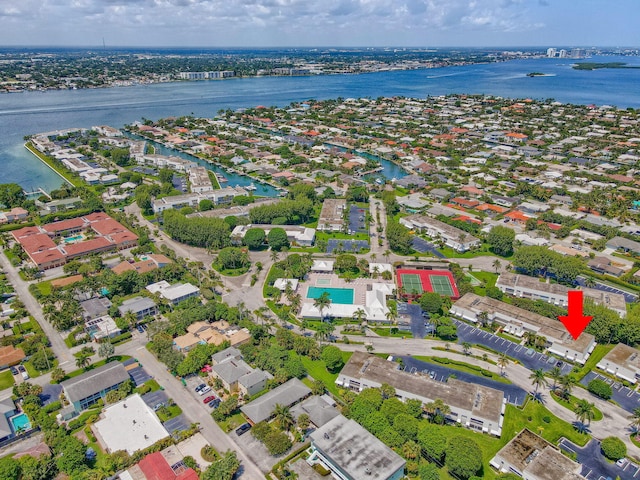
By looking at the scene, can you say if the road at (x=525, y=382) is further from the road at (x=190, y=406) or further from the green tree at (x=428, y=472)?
the road at (x=190, y=406)

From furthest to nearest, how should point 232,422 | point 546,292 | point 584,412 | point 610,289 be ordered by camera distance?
point 610,289 < point 546,292 < point 232,422 < point 584,412

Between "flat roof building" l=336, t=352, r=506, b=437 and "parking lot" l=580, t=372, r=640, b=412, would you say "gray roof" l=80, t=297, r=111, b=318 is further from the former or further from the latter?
"parking lot" l=580, t=372, r=640, b=412

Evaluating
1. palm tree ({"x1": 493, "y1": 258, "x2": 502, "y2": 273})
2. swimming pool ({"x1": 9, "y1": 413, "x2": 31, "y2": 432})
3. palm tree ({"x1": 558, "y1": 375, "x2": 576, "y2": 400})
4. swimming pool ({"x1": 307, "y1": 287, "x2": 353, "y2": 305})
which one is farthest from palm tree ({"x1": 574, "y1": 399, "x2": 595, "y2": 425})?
swimming pool ({"x1": 9, "y1": 413, "x2": 31, "y2": 432})

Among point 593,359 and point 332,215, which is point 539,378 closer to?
point 593,359

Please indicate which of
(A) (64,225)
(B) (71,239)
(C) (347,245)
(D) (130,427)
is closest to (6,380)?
(D) (130,427)

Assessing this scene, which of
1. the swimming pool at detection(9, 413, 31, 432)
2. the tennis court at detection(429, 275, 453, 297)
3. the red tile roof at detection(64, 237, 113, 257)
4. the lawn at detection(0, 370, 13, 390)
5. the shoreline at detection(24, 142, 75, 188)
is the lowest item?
the swimming pool at detection(9, 413, 31, 432)

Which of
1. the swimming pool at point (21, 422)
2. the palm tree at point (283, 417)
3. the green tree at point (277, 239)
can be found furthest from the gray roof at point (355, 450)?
the green tree at point (277, 239)
